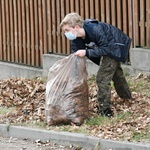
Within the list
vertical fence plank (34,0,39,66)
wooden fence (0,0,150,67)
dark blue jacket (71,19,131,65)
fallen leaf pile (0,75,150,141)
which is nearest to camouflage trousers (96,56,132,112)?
dark blue jacket (71,19,131,65)

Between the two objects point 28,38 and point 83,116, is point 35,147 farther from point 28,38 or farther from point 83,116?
point 28,38

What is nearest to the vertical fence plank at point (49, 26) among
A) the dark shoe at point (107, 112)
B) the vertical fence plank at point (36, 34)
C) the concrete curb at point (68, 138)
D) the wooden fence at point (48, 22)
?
the wooden fence at point (48, 22)

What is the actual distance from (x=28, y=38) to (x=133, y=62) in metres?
3.32

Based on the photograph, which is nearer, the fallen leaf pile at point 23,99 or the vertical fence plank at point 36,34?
the fallen leaf pile at point 23,99

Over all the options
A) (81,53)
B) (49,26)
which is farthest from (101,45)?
(49,26)

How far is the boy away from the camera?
8367 millimetres

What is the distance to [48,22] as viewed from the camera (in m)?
13.2

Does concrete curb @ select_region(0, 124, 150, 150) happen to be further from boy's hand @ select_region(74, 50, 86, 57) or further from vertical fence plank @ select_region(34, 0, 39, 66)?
vertical fence plank @ select_region(34, 0, 39, 66)

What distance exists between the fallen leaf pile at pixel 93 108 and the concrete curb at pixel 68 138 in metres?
0.13

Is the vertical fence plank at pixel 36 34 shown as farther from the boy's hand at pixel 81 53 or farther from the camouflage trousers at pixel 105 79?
the boy's hand at pixel 81 53

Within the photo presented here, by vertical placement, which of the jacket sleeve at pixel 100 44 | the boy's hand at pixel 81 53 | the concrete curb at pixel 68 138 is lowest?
the concrete curb at pixel 68 138

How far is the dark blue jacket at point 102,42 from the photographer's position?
8.35 meters

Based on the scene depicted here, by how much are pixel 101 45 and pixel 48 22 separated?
196 inches

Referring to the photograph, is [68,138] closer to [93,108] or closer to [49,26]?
[93,108]
